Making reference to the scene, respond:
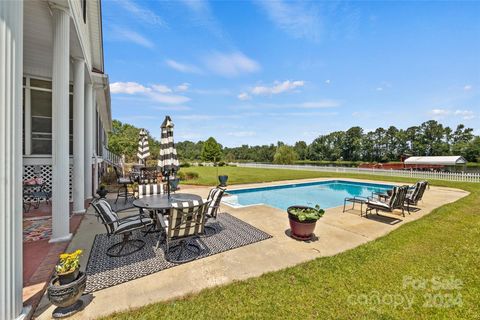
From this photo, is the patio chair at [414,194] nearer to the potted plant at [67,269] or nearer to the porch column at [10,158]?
the potted plant at [67,269]

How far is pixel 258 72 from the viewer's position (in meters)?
20.2

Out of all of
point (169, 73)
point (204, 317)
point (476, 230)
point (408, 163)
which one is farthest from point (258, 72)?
point (408, 163)

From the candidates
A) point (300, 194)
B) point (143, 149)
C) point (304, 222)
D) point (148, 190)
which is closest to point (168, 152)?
point (148, 190)

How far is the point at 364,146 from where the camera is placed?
192 ft

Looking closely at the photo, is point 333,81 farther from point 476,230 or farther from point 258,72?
point 476,230

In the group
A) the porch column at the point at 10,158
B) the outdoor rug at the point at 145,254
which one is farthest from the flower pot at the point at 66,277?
the outdoor rug at the point at 145,254

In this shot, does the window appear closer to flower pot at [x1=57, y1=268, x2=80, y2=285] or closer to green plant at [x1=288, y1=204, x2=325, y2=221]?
flower pot at [x1=57, y1=268, x2=80, y2=285]

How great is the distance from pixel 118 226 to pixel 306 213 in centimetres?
392

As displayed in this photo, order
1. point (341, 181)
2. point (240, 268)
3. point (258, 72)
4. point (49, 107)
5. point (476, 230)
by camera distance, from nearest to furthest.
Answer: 1. point (240, 268)
2. point (476, 230)
3. point (49, 107)
4. point (341, 181)
5. point (258, 72)

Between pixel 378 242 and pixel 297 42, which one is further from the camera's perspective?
pixel 297 42

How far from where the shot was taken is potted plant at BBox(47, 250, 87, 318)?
7.59 feet

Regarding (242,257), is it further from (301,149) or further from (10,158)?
(301,149)

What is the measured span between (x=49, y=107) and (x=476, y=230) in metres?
13.8

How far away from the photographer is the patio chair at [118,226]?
383 centimetres
